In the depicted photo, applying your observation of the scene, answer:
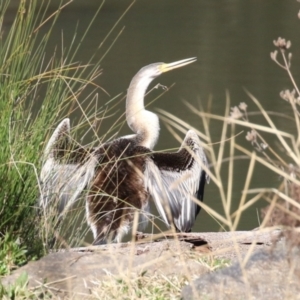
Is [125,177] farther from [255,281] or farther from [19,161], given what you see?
[255,281]

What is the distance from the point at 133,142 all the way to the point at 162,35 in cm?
1165

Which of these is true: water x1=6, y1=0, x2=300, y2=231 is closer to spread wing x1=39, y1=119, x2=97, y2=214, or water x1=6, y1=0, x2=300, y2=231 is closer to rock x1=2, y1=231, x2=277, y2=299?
spread wing x1=39, y1=119, x2=97, y2=214

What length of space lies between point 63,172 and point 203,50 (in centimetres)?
1141

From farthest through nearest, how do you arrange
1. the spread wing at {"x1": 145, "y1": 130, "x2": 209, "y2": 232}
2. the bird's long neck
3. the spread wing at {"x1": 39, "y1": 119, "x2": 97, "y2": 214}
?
the bird's long neck
the spread wing at {"x1": 145, "y1": 130, "x2": 209, "y2": 232}
the spread wing at {"x1": 39, "y1": 119, "x2": 97, "y2": 214}

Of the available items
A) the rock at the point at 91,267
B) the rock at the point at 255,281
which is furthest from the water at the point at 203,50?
the rock at the point at 255,281

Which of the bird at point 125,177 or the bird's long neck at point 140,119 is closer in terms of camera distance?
the bird at point 125,177

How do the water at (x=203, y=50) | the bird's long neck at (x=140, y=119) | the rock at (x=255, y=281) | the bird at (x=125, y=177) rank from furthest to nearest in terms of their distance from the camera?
1. the water at (x=203, y=50)
2. the bird's long neck at (x=140, y=119)
3. the bird at (x=125, y=177)
4. the rock at (x=255, y=281)

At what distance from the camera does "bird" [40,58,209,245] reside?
161 inches

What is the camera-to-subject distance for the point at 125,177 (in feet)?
16.2

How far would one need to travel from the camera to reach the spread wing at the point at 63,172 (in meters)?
3.72

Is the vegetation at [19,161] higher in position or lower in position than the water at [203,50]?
higher

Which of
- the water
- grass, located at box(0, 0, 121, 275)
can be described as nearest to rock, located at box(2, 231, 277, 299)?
grass, located at box(0, 0, 121, 275)

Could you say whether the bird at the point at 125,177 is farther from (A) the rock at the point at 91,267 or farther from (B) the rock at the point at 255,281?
(B) the rock at the point at 255,281

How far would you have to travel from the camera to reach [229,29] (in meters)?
17.2
